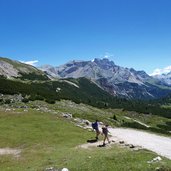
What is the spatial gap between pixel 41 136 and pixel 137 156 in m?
22.4

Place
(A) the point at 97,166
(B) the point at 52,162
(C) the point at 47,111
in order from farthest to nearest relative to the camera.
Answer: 1. (C) the point at 47,111
2. (B) the point at 52,162
3. (A) the point at 97,166

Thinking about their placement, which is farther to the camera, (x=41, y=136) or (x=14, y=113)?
(x=14, y=113)

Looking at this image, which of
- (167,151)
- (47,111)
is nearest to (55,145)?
(167,151)

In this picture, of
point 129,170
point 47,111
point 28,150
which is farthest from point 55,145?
point 47,111

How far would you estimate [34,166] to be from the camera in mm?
37375

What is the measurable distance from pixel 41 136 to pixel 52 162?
54.6 ft

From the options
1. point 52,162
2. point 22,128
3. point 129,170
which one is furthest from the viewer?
point 22,128

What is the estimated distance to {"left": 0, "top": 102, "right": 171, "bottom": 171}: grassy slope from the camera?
3366 cm

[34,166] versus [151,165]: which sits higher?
[151,165]

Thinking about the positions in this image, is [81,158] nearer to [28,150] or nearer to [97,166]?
[97,166]

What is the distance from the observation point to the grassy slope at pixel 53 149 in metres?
33.7

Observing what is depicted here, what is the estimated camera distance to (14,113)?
69125 mm

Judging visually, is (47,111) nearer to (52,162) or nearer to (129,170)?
(52,162)

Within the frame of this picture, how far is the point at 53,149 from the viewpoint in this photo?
46.1 metres
